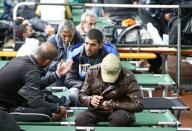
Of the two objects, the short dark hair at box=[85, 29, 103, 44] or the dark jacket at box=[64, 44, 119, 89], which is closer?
the short dark hair at box=[85, 29, 103, 44]

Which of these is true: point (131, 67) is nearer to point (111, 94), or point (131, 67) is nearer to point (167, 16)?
point (167, 16)

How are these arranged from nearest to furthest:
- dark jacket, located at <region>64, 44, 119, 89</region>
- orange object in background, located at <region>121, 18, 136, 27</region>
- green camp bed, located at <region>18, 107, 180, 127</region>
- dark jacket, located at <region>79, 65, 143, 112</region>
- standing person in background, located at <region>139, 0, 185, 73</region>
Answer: dark jacket, located at <region>79, 65, 143, 112</region>
green camp bed, located at <region>18, 107, 180, 127</region>
dark jacket, located at <region>64, 44, 119, 89</region>
orange object in background, located at <region>121, 18, 136, 27</region>
standing person in background, located at <region>139, 0, 185, 73</region>

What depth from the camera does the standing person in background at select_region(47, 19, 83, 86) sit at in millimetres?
7070

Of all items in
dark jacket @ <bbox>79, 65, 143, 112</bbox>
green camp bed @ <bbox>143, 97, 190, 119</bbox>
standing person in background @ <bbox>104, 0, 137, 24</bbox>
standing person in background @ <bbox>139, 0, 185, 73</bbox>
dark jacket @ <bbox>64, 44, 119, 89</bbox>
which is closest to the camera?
dark jacket @ <bbox>79, 65, 143, 112</bbox>

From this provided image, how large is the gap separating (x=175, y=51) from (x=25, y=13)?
310 cm

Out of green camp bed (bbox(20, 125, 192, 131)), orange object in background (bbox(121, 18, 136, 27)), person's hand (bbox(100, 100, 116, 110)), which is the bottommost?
green camp bed (bbox(20, 125, 192, 131))

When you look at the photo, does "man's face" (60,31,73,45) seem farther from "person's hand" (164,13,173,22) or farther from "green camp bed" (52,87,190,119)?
"person's hand" (164,13,173,22)

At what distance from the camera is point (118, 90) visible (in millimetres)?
5211

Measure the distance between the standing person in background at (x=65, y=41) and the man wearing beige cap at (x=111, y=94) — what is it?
5.87 feet

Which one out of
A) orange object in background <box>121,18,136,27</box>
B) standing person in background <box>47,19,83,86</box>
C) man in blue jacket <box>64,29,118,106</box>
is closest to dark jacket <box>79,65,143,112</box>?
man in blue jacket <box>64,29,118,106</box>

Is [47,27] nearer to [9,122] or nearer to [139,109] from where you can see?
[139,109]

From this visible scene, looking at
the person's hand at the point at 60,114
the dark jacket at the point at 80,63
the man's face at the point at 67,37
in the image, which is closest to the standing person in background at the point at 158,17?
the man's face at the point at 67,37

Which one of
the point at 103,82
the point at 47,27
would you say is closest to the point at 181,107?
the point at 103,82

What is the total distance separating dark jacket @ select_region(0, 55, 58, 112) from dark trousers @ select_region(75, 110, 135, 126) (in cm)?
40
